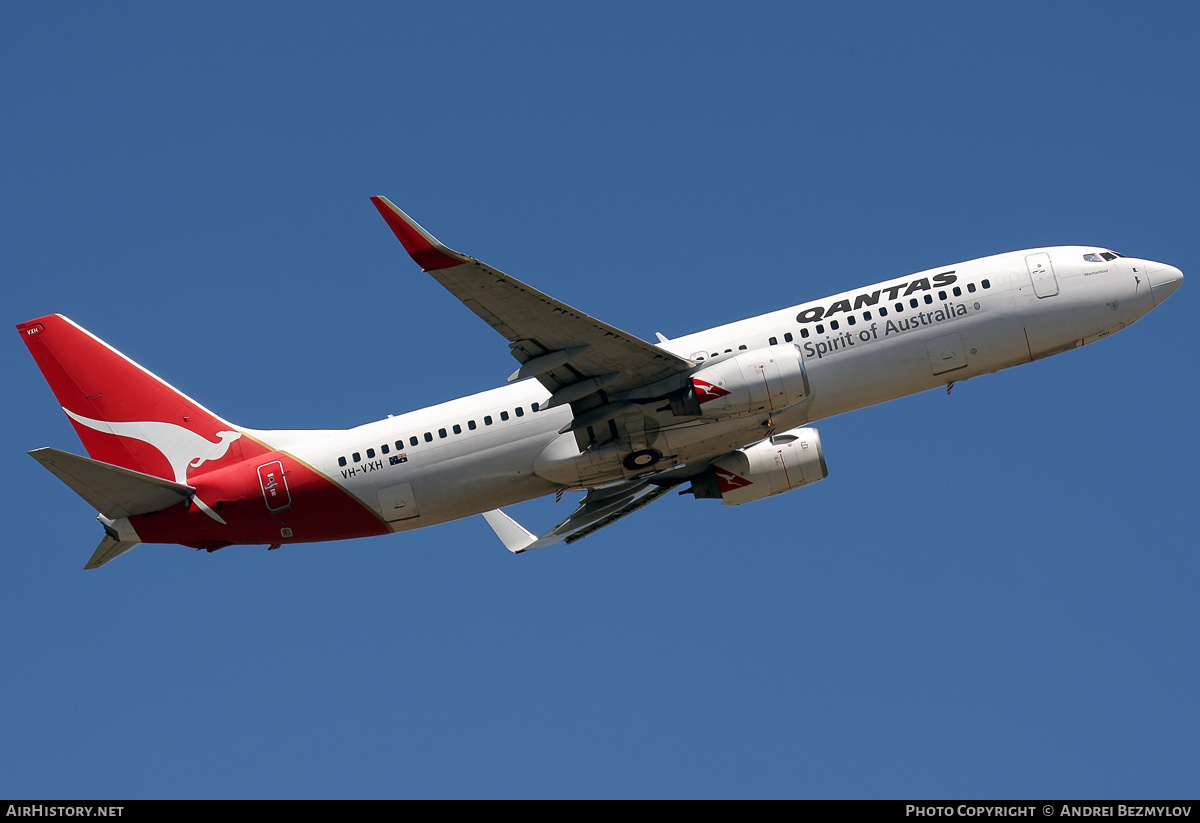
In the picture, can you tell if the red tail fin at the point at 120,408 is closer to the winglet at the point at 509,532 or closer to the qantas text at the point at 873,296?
the winglet at the point at 509,532

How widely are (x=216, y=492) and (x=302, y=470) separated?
285 centimetres

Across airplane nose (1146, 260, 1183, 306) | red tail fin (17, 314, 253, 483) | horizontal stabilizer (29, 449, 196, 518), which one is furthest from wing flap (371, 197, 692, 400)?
airplane nose (1146, 260, 1183, 306)

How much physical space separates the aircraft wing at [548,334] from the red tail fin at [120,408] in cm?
1153

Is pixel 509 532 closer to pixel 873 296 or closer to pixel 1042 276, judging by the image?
pixel 873 296

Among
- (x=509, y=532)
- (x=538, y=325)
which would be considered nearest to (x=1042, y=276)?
(x=538, y=325)

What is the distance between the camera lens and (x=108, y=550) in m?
40.1

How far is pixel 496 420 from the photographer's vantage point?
3991cm

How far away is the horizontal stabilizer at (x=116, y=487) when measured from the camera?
37.1m

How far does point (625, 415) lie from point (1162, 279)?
18178 mm

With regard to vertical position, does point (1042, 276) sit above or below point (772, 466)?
above

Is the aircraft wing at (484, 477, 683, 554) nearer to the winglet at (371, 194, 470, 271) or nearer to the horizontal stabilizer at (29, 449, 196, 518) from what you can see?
the horizontal stabilizer at (29, 449, 196, 518)

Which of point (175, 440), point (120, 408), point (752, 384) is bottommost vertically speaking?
point (752, 384)

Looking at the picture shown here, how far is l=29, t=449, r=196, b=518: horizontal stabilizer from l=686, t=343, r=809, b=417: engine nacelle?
16.8 meters
